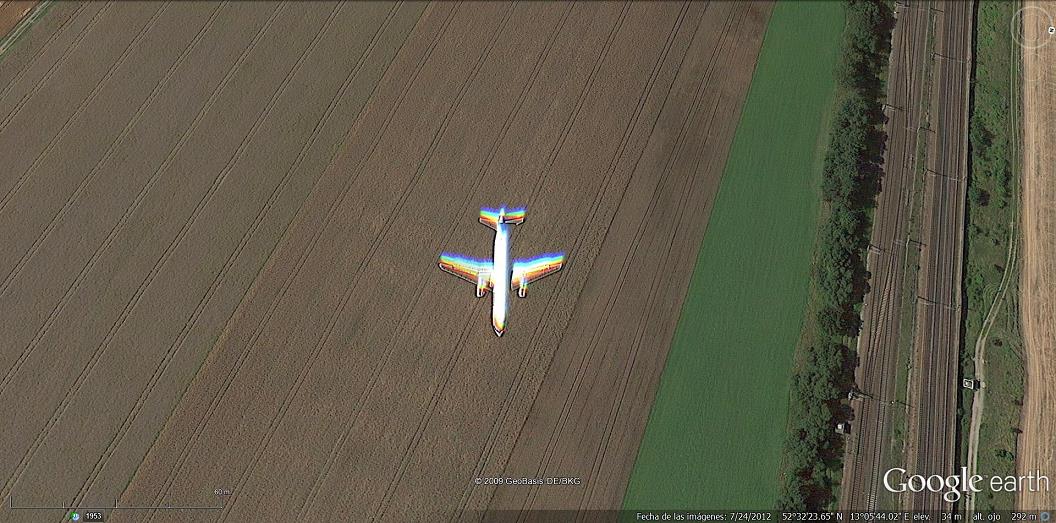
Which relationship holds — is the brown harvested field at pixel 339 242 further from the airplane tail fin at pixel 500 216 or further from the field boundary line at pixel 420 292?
the airplane tail fin at pixel 500 216

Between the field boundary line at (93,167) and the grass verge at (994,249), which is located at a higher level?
the grass verge at (994,249)

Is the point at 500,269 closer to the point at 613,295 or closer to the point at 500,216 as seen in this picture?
the point at 500,216

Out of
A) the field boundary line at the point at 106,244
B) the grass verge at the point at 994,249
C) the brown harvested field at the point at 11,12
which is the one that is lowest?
the field boundary line at the point at 106,244

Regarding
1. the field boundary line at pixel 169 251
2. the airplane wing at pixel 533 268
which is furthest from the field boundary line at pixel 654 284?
the field boundary line at pixel 169 251

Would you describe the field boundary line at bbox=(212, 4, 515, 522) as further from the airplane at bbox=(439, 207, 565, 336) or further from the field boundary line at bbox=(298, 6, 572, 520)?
the airplane at bbox=(439, 207, 565, 336)

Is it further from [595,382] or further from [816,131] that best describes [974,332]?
[595,382]

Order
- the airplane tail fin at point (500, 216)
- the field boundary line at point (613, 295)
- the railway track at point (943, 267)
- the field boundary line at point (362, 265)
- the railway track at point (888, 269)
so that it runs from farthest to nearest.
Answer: the airplane tail fin at point (500, 216) < the railway track at point (943, 267) < the railway track at point (888, 269) < the field boundary line at point (613, 295) < the field boundary line at point (362, 265)

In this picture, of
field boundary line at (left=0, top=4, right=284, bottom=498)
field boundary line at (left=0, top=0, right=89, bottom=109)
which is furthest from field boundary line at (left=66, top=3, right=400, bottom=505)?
field boundary line at (left=0, top=0, right=89, bottom=109)
